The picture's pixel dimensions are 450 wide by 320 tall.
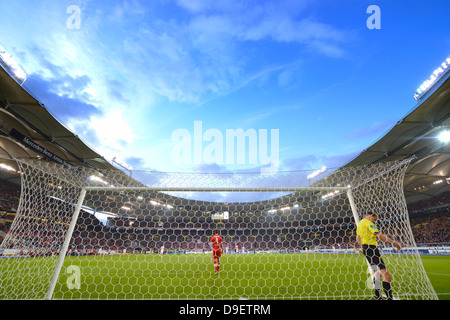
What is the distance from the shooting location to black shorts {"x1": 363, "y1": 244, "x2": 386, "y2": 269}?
336 centimetres

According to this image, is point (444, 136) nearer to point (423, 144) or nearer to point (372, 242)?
point (423, 144)

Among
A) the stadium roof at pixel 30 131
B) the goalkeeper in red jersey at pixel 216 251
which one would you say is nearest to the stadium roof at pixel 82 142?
the stadium roof at pixel 30 131

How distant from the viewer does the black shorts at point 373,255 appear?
3.36m

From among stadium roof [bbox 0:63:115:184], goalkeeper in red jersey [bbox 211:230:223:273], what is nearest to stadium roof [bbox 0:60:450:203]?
stadium roof [bbox 0:63:115:184]

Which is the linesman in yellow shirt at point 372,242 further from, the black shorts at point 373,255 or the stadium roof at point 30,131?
the stadium roof at point 30,131

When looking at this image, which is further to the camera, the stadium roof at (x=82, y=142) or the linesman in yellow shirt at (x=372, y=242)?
the stadium roof at (x=82, y=142)

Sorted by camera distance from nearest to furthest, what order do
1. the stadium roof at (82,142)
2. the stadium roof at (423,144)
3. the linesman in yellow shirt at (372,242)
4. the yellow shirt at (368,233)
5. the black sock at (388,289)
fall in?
the black sock at (388,289) < the linesman in yellow shirt at (372,242) < the yellow shirt at (368,233) < the stadium roof at (82,142) < the stadium roof at (423,144)

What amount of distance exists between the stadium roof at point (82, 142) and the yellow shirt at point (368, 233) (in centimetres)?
1043

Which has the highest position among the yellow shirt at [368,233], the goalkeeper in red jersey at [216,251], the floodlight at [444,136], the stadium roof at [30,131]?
the floodlight at [444,136]

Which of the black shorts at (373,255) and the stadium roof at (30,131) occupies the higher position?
the stadium roof at (30,131)

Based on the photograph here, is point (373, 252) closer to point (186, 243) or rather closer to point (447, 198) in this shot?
point (186, 243)

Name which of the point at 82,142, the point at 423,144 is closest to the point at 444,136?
the point at 423,144

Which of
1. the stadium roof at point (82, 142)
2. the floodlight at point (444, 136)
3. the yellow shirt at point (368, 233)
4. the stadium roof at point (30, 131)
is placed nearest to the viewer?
the yellow shirt at point (368, 233)
